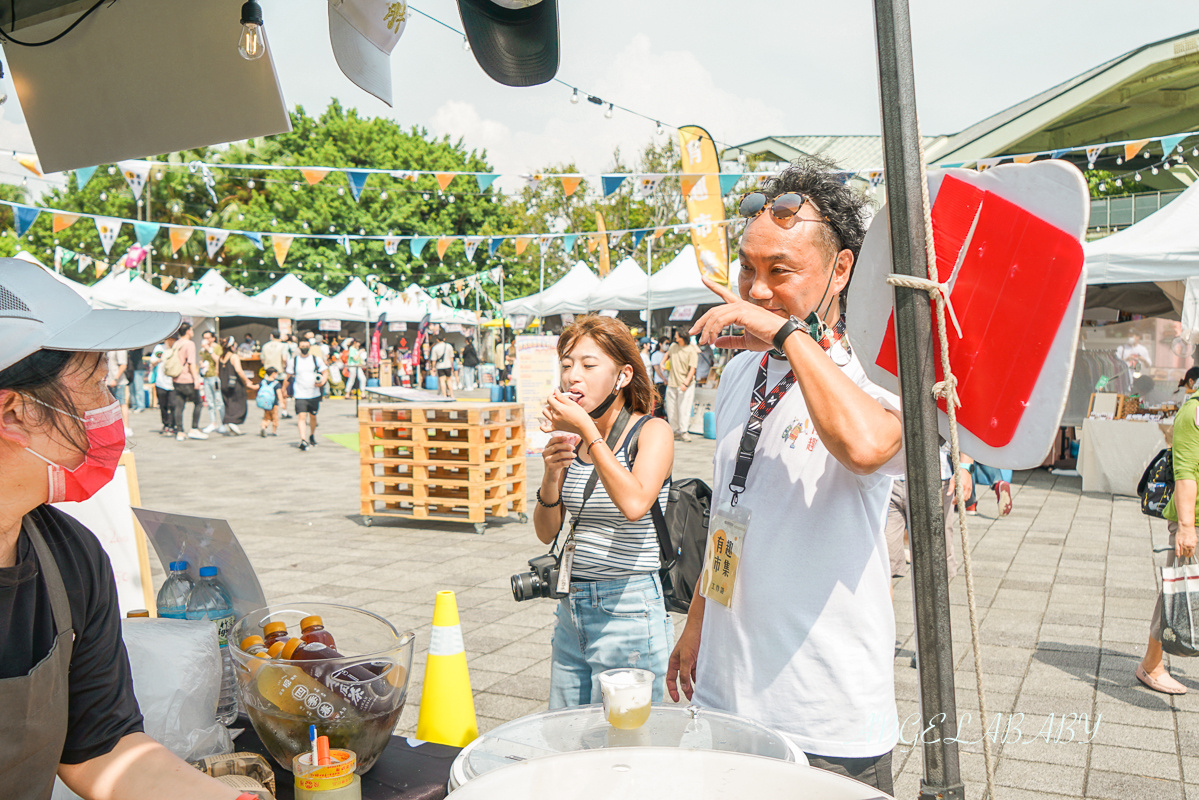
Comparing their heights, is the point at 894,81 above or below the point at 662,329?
below

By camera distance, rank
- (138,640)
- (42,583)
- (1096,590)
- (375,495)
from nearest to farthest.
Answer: (42,583) < (138,640) < (1096,590) < (375,495)

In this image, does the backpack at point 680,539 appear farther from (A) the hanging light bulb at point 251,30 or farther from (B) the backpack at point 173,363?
(B) the backpack at point 173,363

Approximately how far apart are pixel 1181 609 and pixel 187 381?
52.0 ft

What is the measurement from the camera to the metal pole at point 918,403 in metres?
0.98

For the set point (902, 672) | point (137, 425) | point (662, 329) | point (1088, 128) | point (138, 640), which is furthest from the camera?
point (662, 329)

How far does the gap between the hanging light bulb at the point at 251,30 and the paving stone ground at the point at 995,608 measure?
294cm

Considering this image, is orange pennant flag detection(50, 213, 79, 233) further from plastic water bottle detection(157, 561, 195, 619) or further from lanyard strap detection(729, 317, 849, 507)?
lanyard strap detection(729, 317, 849, 507)

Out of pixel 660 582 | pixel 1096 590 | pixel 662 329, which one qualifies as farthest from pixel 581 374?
pixel 662 329

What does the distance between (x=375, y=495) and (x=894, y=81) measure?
8106 millimetres

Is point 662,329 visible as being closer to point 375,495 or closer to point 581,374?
point 375,495

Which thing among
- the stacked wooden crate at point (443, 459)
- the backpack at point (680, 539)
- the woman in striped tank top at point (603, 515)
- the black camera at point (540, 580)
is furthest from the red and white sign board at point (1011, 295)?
the stacked wooden crate at point (443, 459)

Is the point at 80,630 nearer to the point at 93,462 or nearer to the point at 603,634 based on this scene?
Answer: the point at 93,462

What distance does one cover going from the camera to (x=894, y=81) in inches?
38.6

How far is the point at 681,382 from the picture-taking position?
50.3 ft
